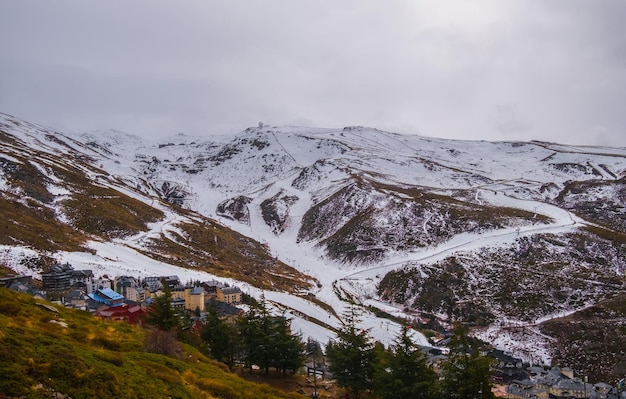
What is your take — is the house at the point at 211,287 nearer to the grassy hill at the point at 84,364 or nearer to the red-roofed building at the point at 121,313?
the red-roofed building at the point at 121,313

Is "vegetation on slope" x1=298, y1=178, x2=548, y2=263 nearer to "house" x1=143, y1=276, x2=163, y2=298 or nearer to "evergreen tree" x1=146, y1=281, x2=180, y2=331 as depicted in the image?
"house" x1=143, y1=276, x2=163, y2=298

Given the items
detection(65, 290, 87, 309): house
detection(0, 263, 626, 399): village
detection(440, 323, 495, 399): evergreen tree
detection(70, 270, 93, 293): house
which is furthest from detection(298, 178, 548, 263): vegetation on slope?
detection(440, 323, 495, 399): evergreen tree

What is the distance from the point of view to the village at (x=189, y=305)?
55.3m

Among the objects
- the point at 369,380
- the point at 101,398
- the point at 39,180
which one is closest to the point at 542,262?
the point at 369,380

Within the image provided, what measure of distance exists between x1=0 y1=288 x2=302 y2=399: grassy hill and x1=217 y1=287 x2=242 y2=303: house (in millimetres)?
57253

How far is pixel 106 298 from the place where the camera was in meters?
69.8

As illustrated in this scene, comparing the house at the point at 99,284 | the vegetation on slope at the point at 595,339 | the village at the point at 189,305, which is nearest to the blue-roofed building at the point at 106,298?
the village at the point at 189,305

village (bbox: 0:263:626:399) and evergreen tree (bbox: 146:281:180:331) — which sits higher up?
evergreen tree (bbox: 146:281:180:331)

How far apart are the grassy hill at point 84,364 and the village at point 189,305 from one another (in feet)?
44.6

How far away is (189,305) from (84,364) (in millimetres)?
67037

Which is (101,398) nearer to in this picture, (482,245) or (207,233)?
(482,245)

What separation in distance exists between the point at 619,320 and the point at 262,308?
66748 mm

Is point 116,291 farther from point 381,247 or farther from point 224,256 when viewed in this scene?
point 381,247

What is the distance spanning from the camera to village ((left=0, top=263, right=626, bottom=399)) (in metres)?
55.3
